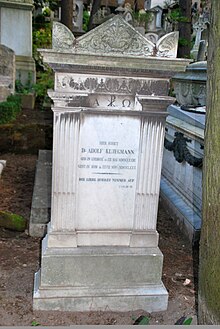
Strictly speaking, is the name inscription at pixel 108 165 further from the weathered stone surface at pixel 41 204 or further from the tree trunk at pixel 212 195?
the weathered stone surface at pixel 41 204

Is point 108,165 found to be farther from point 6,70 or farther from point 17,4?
point 17,4

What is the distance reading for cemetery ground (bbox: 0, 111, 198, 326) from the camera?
3371 mm

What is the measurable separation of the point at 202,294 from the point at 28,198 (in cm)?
413

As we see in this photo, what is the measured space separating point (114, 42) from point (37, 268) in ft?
7.44

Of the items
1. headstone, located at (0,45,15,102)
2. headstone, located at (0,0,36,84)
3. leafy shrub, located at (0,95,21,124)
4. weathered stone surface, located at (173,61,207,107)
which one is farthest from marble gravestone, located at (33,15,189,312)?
headstone, located at (0,0,36,84)

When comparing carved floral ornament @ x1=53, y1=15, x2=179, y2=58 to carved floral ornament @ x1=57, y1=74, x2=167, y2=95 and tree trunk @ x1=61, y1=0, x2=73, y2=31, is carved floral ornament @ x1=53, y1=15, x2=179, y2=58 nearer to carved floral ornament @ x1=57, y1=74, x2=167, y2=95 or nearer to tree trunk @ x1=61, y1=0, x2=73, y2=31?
carved floral ornament @ x1=57, y1=74, x2=167, y2=95

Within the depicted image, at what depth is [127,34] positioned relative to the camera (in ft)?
10.4

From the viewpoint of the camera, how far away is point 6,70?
9.69 meters

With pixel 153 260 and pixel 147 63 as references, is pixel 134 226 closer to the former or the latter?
pixel 153 260

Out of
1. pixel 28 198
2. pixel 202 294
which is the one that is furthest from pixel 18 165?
pixel 202 294

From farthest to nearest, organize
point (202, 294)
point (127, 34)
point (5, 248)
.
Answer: point (5, 248)
point (127, 34)
point (202, 294)

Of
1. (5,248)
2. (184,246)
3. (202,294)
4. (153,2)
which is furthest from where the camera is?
(153,2)

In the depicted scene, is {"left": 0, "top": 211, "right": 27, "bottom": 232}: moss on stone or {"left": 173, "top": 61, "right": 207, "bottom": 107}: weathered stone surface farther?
{"left": 173, "top": 61, "right": 207, "bottom": 107}: weathered stone surface

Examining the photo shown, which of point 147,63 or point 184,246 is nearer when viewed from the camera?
point 147,63
